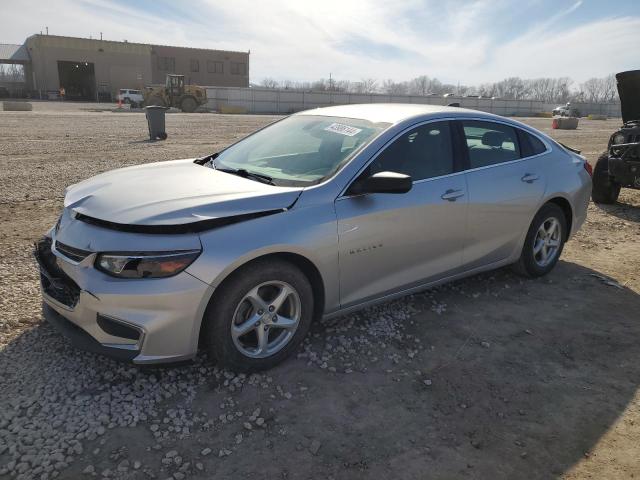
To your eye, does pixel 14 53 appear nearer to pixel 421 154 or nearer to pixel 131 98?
pixel 131 98

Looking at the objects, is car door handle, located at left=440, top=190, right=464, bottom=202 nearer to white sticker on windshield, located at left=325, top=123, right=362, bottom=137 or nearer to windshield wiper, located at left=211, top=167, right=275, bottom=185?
white sticker on windshield, located at left=325, top=123, right=362, bottom=137

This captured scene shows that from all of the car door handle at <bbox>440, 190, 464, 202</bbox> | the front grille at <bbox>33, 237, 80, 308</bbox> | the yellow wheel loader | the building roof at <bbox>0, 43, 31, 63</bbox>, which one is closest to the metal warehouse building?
the building roof at <bbox>0, 43, 31, 63</bbox>

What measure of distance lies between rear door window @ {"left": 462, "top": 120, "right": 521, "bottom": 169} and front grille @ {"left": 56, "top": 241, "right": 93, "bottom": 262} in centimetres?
302

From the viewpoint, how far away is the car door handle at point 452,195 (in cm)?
390

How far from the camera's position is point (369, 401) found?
3.00 meters

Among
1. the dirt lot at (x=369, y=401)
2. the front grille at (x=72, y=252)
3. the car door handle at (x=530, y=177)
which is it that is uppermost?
the car door handle at (x=530, y=177)

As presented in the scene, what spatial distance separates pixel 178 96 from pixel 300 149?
122ft

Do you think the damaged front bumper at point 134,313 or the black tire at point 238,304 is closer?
the damaged front bumper at point 134,313

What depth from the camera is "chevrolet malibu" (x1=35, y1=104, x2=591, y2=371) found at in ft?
9.05

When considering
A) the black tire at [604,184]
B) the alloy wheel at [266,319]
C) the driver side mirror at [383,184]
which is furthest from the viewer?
the black tire at [604,184]

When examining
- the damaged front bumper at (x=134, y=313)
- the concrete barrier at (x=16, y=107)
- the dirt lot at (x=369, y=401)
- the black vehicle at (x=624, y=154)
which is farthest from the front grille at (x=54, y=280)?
the concrete barrier at (x=16, y=107)

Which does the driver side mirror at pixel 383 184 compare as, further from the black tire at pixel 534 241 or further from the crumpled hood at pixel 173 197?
the black tire at pixel 534 241

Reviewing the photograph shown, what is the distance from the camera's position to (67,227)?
10.2 feet

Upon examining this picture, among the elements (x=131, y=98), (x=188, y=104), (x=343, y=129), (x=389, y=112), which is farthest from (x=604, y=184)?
(x=131, y=98)
